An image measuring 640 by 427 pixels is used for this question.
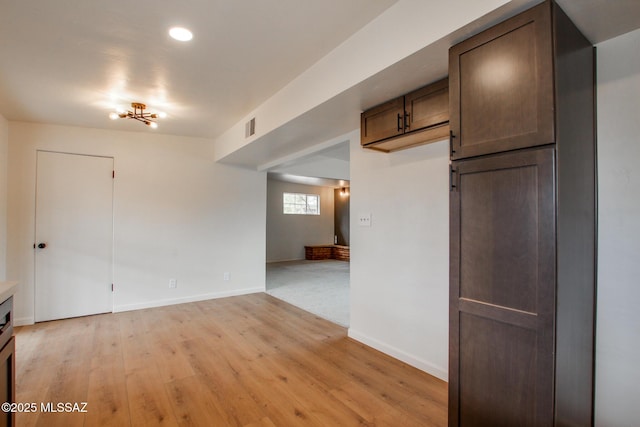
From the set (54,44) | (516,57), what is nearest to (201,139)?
(54,44)

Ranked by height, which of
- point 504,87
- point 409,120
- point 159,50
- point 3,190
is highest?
point 159,50

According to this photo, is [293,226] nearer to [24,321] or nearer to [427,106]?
[24,321]

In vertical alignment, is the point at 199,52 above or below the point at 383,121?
above

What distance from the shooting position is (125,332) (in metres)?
3.56

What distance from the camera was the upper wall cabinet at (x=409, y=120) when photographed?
2.14m

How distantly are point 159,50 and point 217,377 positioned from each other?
2.62 metres

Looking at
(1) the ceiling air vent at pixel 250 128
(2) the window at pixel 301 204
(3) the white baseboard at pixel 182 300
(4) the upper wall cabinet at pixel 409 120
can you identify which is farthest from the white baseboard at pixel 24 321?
(2) the window at pixel 301 204

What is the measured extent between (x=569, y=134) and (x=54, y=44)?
129 inches

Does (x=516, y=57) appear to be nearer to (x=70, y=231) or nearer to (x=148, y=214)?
Result: (x=148, y=214)

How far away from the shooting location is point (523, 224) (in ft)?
4.52

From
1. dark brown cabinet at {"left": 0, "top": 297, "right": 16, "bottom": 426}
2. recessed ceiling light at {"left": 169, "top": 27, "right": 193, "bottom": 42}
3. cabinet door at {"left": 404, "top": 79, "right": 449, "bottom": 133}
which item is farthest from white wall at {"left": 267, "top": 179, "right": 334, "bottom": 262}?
dark brown cabinet at {"left": 0, "top": 297, "right": 16, "bottom": 426}

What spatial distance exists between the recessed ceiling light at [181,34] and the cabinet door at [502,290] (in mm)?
1978

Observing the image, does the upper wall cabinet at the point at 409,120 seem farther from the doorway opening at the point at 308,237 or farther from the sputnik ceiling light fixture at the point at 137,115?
the doorway opening at the point at 308,237

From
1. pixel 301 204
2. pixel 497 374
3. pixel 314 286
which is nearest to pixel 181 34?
pixel 497 374
